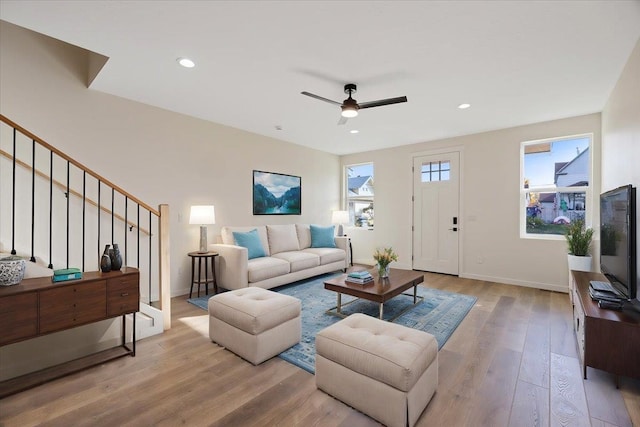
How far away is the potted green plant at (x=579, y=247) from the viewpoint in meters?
3.70

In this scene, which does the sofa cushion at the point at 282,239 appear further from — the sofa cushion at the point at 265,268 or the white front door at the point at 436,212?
the white front door at the point at 436,212

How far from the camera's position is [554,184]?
438 cm

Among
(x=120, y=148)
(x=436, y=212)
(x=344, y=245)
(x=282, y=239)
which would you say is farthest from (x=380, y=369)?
(x=436, y=212)

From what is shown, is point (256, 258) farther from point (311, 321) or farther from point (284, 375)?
point (284, 375)

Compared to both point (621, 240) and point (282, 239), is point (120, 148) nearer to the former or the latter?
point (282, 239)

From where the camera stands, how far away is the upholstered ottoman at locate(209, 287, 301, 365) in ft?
7.38

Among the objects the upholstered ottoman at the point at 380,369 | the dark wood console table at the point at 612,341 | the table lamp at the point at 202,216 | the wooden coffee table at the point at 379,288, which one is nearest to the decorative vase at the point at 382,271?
the wooden coffee table at the point at 379,288

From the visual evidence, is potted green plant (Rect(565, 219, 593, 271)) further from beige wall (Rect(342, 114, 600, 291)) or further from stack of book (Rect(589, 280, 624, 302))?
stack of book (Rect(589, 280, 624, 302))

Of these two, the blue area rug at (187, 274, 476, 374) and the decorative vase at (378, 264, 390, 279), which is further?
the decorative vase at (378, 264, 390, 279)

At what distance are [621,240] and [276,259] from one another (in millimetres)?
3688

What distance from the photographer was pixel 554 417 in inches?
66.3

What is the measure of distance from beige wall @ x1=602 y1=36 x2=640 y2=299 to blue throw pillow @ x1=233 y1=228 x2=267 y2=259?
4.07 m

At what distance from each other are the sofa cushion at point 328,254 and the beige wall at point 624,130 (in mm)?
3634

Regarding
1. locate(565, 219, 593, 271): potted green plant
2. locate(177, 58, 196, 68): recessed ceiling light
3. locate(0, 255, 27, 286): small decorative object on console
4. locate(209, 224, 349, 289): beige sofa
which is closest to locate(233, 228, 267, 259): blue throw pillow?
locate(209, 224, 349, 289): beige sofa
